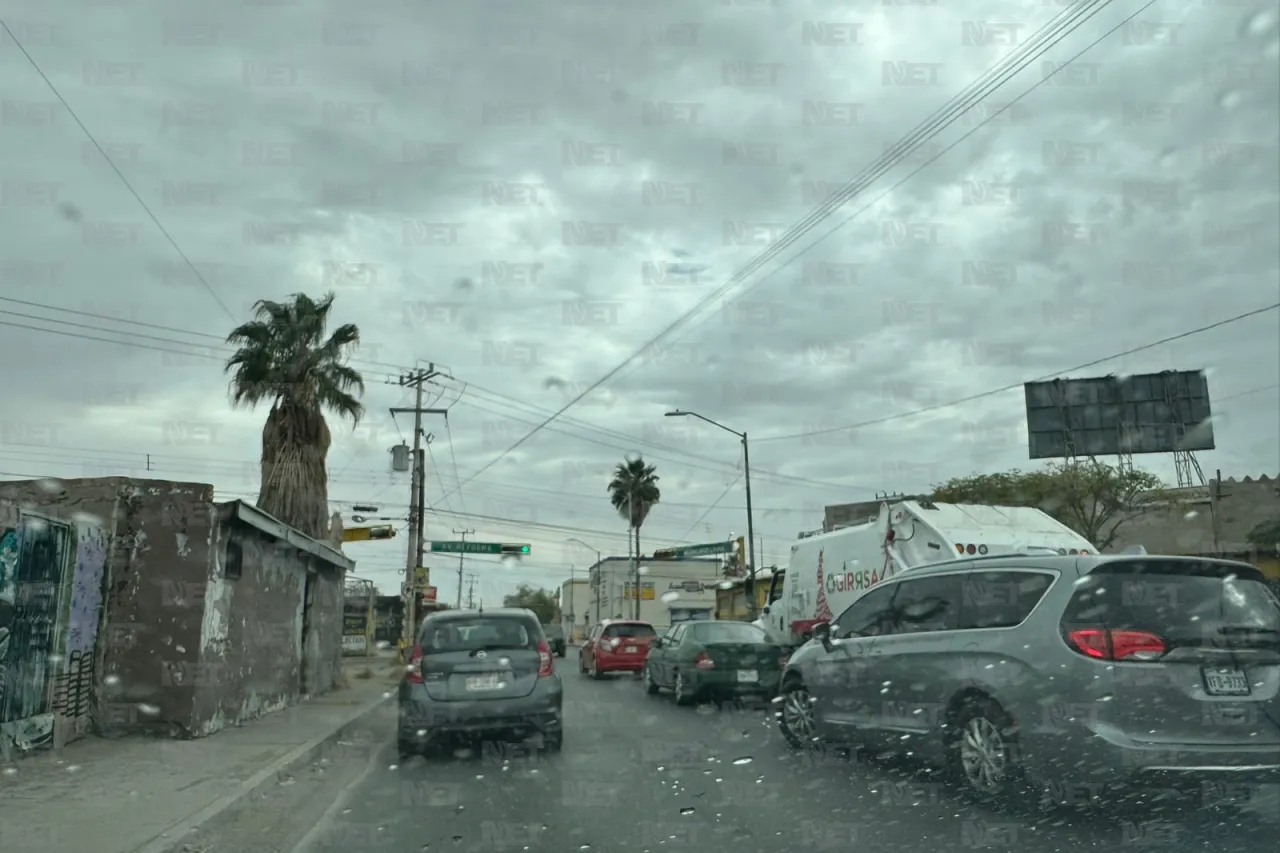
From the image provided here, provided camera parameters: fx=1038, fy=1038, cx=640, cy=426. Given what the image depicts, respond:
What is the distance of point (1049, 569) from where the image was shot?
713 cm

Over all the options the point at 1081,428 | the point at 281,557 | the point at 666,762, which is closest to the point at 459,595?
the point at 1081,428

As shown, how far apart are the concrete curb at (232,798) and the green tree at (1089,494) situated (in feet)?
88.3

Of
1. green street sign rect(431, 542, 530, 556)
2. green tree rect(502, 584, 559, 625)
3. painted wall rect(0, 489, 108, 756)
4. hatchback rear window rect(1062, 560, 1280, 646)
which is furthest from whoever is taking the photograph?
green tree rect(502, 584, 559, 625)

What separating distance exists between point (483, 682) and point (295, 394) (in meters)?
12.2

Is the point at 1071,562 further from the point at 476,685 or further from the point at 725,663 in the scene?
the point at 725,663

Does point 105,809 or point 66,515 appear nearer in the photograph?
point 105,809

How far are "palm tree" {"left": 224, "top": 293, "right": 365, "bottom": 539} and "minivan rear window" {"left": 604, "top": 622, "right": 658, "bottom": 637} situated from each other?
8170 mm

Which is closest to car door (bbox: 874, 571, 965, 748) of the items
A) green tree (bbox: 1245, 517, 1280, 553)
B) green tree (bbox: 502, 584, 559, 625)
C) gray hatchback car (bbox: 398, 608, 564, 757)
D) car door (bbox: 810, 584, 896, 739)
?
car door (bbox: 810, 584, 896, 739)

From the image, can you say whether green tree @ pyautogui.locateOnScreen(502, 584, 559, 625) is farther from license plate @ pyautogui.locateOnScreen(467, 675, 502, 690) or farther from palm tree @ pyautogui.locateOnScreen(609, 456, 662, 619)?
license plate @ pyautogui.locateOnScreen(467, 675, 502, 690)

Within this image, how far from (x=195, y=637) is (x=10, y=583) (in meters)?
2.49

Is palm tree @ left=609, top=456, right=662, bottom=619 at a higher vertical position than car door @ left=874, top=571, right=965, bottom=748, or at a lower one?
higher

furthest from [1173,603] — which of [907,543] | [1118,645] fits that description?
[907,543]

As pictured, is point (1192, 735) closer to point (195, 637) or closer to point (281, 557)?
point (195, 637)

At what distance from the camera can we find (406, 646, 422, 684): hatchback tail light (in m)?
10.5
